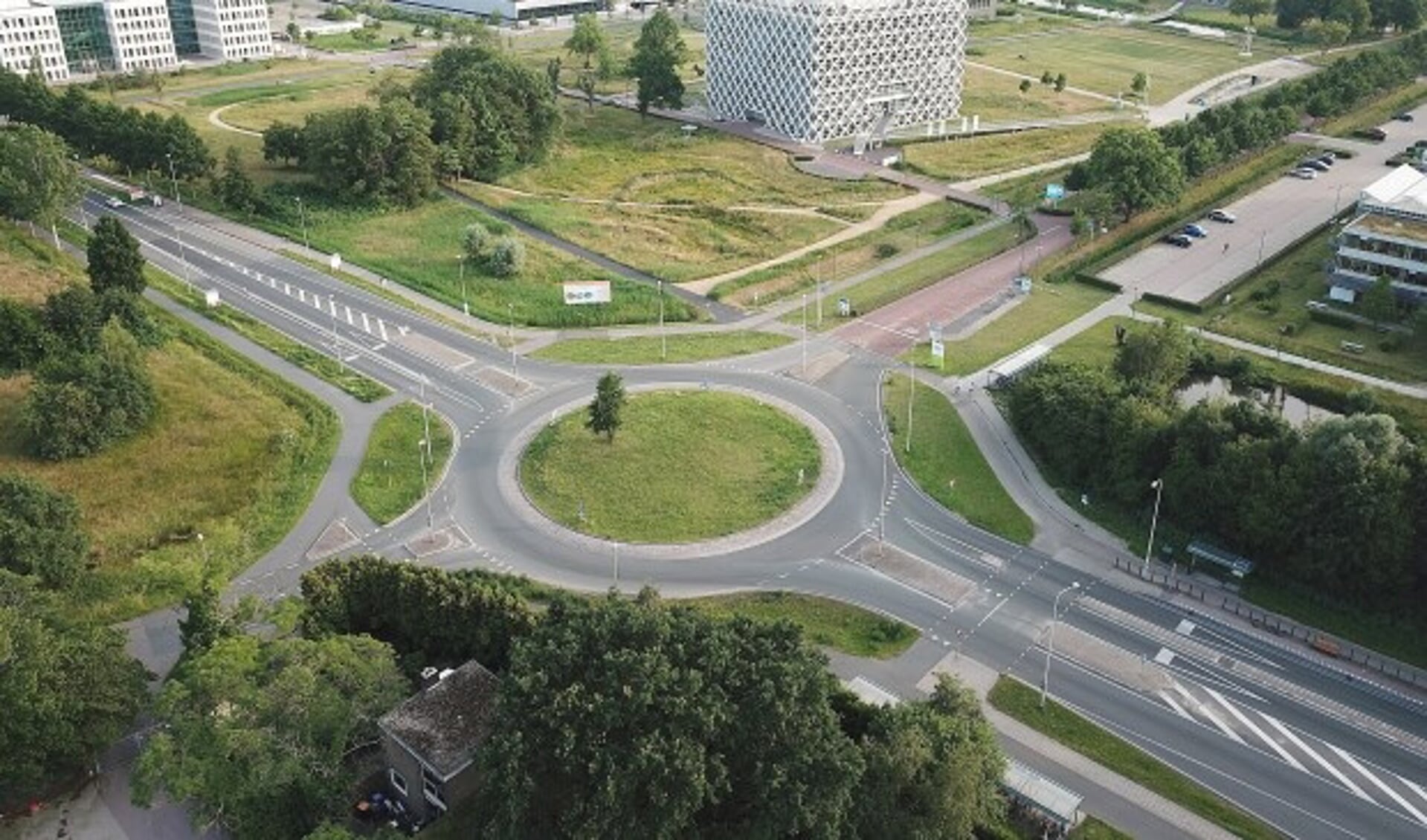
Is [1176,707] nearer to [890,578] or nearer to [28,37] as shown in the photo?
[890,578]

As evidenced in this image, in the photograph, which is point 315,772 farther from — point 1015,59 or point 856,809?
point 1015,59

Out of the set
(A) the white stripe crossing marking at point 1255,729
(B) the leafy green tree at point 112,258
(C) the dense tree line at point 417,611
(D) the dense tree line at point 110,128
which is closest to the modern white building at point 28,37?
(D) the dense tree line at point 110,128

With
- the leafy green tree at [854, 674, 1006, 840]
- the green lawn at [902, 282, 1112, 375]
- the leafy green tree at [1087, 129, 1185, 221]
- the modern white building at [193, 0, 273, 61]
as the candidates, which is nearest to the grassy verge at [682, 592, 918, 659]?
the leafy green tree at [854, 674, 1006, 840]

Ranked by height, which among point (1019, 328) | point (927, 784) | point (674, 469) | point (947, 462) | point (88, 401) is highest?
point (88, 401)

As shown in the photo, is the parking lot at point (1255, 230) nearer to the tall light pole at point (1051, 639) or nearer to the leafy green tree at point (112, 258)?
the tall light pole at point (1051, 639)

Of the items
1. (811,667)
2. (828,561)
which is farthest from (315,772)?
(828,561)

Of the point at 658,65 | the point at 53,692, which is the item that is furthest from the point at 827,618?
the point at 658,65
